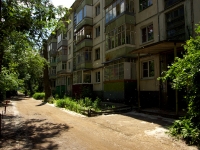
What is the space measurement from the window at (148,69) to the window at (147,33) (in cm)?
193

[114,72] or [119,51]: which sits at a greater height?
[119,51]

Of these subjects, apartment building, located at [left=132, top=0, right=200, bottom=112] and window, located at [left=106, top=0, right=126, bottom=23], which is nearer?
apartment building, located at [left=132, top=0, right=200, bottom=112]

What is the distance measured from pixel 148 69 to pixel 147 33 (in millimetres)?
2983

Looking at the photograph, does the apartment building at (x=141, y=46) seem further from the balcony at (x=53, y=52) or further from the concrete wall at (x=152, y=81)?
the balcony at (x=53, y=52)


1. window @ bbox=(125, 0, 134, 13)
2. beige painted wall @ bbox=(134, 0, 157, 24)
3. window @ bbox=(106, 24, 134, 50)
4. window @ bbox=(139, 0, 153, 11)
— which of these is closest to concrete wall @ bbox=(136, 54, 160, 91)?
window @ bbox=(106, 24, 134, 50)

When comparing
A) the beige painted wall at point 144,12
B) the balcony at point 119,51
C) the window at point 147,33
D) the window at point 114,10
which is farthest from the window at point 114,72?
the window at point 114,10

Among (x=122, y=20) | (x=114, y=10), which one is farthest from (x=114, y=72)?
(x=114, y=10)

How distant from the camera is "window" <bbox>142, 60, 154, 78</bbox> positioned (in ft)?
50.4

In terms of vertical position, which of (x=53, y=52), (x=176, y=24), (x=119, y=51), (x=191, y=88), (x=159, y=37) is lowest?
(x=191, y=88)

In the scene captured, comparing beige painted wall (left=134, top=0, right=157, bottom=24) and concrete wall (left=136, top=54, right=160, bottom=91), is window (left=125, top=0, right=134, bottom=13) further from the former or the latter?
concrete wall (left=136, top=54, right=160, bottom=91)

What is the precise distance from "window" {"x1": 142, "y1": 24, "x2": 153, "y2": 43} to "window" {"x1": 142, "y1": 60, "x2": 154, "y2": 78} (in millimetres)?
1933

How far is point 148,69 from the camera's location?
51.4ft

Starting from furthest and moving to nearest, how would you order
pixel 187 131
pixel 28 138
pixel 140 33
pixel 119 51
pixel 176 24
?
pixel 119 51 → pixel 140 33 → pixel 176 24 → pixel 28 138 → pixel 187 131

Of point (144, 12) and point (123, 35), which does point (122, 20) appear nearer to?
point (123, 35)
